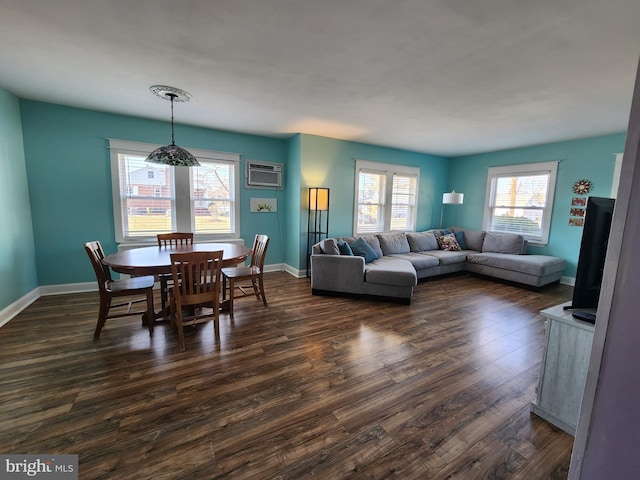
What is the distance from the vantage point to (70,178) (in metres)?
3.62

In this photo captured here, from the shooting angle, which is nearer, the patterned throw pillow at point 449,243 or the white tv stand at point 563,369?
the white tv stand at point 563,369

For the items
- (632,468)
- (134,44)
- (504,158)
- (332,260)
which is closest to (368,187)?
(332,260)

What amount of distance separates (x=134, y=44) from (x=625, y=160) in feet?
9.70

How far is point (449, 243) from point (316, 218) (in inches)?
113

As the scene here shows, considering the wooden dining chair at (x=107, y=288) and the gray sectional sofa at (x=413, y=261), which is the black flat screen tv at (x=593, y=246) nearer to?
the gray sectional sofa at (x=413, y=261)

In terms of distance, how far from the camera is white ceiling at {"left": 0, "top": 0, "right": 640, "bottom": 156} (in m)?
1.69

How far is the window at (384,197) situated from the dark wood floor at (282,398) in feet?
9.19

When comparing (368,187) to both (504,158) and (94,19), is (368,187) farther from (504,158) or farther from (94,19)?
(94,19)

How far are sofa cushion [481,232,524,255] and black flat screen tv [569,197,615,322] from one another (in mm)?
4040

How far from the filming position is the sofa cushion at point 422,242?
542cm

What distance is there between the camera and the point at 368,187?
18.0ft

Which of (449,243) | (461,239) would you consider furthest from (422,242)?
(461,239)

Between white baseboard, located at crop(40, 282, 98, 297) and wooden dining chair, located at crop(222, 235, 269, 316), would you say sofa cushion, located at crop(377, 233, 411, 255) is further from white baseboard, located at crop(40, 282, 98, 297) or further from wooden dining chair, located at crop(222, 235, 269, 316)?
white baseboard, located at crop(40, 282, 98, 297)

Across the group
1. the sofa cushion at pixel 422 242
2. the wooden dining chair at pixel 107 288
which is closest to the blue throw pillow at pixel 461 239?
the sofa cushion at pixel 422 242
